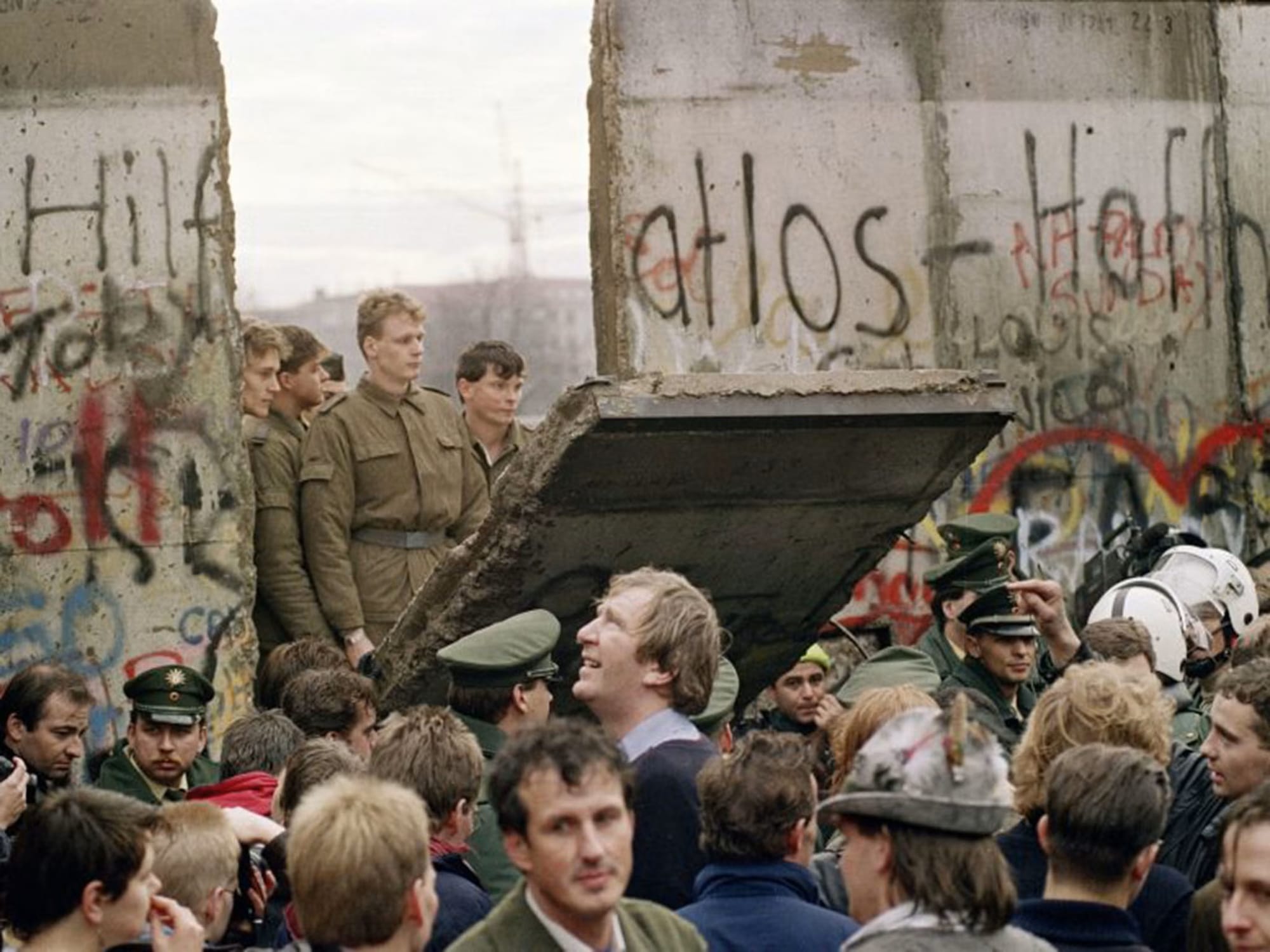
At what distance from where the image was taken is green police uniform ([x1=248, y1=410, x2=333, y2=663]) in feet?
37.1

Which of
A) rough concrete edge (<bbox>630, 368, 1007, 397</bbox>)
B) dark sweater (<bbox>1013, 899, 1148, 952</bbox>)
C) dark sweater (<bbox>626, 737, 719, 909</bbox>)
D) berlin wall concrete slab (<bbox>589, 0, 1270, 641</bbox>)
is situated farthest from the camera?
berlin wall concrete slab (<bbox>589, 0, 1270, 641</bbox>)

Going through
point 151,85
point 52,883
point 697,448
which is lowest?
point 52,883

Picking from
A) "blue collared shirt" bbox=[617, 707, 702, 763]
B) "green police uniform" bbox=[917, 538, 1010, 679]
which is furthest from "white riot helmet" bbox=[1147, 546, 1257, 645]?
"blue collared shirt" bbox=[617, 707, 702, 763]

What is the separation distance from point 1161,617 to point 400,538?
3352 mm

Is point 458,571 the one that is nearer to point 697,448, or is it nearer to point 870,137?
point 697,448

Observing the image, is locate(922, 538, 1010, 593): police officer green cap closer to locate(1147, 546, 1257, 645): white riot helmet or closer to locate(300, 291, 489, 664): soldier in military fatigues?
locate(1147, 546, 1257, 645): white riot helmet

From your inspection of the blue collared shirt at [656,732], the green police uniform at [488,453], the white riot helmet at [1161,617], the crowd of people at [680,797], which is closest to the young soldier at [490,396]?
the green police uniform at [488,453]

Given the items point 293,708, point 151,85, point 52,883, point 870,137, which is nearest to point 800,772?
point 52,883

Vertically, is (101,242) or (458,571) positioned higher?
(101,242)

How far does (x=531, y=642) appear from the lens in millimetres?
7418

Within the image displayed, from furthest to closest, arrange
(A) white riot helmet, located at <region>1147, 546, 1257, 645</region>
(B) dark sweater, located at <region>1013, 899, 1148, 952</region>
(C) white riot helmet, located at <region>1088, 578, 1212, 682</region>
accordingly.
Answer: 1. (A) white riot helmet, located at <region>1147, 546, 1257, 645</region>
2. (C) white riot helmet, located at <region>1088, 578, 1212, 682</region>
3. (B) dark sweater, located at <region>1013, 899, 1148, 952</region>

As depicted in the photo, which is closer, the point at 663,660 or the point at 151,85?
the point at 663,660

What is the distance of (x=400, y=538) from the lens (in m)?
11.3

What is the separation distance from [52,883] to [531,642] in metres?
2.27
